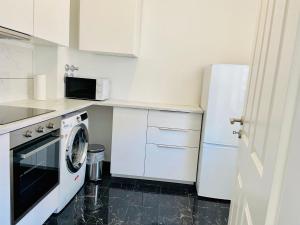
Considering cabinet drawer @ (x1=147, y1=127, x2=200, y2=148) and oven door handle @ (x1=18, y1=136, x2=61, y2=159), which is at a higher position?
oven door handle @ (x1=18, y1=136, x2=61, y2=159)

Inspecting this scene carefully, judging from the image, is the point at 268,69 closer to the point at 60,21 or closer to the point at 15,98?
the point at 60,21

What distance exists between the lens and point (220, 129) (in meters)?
2.52

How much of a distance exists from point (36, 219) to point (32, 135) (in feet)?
2.07

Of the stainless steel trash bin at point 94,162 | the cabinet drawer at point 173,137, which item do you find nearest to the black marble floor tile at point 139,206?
the stainless steel trash bin at point 94,162

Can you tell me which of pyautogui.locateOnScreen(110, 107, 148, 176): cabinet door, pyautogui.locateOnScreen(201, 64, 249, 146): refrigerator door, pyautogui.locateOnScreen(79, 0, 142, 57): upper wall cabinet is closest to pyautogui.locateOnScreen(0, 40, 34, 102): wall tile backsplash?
pyautogui.locateOnScreen(79, 0, 142, 57): upper wall cabinet

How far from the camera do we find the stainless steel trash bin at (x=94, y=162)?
9.31 feet

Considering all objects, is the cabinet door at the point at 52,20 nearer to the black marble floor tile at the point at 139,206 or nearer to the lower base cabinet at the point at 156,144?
the lower base cabinet at the point at 156,144

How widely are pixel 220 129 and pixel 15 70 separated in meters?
2.09

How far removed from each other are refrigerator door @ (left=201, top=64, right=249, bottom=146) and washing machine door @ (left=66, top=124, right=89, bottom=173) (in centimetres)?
126

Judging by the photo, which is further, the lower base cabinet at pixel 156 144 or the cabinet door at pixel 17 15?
the lower base cabinet at pixel 156 144

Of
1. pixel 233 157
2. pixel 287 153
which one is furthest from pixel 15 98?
pixel 287 153

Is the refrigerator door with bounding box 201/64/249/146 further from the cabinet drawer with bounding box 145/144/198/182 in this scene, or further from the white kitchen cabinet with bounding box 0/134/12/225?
the white kitchen cabinet with bounding box 0/134/12/225

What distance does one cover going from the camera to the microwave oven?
286 cm

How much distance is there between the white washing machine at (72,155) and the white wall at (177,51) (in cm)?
81
